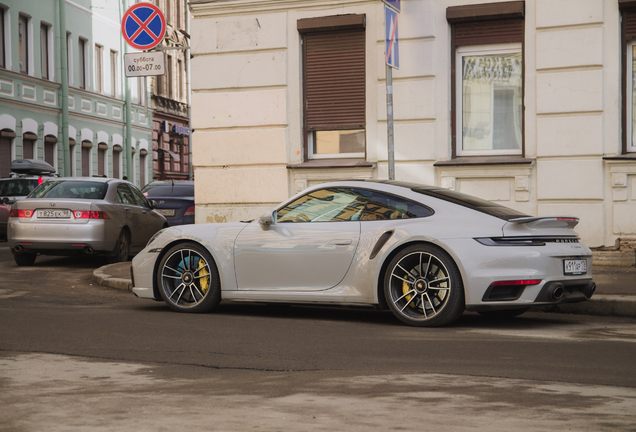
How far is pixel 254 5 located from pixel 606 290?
7370mm

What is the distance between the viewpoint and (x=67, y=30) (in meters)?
36.9

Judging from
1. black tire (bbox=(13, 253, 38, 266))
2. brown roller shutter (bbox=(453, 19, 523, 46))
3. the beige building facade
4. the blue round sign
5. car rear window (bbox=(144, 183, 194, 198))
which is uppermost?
the blue round sign

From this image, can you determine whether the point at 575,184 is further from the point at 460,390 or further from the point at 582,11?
the point at 460,390

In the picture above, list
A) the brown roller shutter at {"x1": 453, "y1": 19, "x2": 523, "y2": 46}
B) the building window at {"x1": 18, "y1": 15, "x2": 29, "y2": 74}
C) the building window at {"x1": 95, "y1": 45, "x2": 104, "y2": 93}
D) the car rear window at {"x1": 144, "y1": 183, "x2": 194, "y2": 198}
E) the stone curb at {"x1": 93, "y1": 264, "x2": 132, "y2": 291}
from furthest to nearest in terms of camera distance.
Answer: the building window at {"x1": 95, "y1": 45, "x2": 104, "y2": 93} → the building window at {"x1": 18, "y1": 15, "x2": 29, "y2": 74} → the car rear window at {"x1": 144, "y1": 183, "x2": 194, "y2": 198} → the brown roller shutter at {"x1": 453, "y1": 19, "x2": 523, "y2": 46} → the stone curb at {"x1": 93, "y1": 264, "x2": 132, "y2": 291}

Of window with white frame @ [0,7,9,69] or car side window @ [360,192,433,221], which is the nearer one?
car side window @ [360,192,433,221]

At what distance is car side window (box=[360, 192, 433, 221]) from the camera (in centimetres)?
754

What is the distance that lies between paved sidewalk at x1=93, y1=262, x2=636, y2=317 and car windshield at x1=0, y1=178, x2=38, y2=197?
1187cm

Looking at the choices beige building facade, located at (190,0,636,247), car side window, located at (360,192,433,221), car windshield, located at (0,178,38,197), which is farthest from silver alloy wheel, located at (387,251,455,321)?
car windshield, located at (0,178,38,197)

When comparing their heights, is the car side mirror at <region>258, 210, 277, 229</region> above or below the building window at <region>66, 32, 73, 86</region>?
below

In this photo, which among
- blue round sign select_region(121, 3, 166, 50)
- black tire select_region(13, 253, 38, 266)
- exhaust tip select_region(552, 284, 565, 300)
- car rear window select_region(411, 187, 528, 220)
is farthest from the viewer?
blue round sign select_region(121, 3, 166, 50)

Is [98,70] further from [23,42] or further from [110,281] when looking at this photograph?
[110,281]

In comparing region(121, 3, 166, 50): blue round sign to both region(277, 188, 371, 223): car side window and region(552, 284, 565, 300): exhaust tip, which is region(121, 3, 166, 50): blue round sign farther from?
region(552, 284, 565, 300): exhaust tip

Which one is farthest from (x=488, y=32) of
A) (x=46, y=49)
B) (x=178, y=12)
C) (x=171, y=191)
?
(x=178, y=12)

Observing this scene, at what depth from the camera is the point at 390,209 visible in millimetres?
7672
